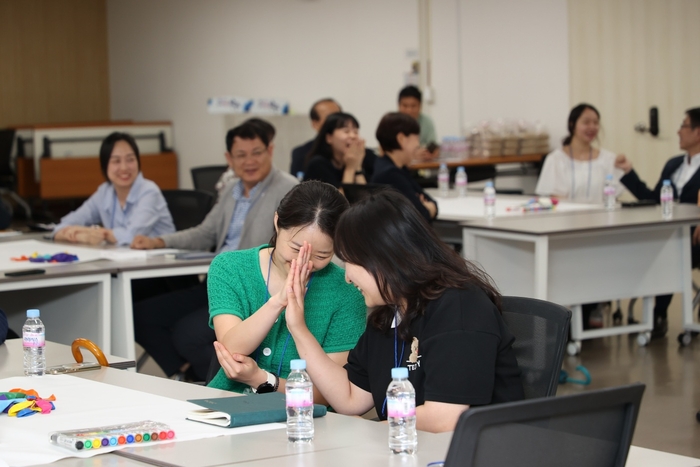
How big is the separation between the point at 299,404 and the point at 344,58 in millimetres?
8426

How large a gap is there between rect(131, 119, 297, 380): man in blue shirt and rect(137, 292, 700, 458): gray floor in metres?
0.73

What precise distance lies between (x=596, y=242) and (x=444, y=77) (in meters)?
4.85

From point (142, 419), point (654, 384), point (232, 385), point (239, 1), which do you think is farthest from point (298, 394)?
point (239, 1)

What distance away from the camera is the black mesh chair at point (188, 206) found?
469cm

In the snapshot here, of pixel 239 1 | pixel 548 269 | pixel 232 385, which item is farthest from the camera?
pixel 239 1

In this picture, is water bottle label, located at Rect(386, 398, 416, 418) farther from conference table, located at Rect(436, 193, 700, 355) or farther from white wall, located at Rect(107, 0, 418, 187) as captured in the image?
white wall, located at Rect(107, 0, 418, 187)

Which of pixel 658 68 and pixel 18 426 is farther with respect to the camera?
pixel 658 68

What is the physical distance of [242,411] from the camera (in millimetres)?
1768

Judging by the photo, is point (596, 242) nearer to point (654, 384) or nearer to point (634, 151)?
point (654, 384)

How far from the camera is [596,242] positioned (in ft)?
15.7

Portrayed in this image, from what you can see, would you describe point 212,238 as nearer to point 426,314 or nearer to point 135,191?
point 135,191

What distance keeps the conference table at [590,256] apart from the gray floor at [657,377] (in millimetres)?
132

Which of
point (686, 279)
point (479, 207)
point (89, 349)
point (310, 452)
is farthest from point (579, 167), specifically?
point (310, 452)

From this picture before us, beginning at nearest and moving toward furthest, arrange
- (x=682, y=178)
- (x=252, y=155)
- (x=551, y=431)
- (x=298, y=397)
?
(x=551, y=431), (x=298, y=397), (x=252, y=155), (x=682, y=178)
